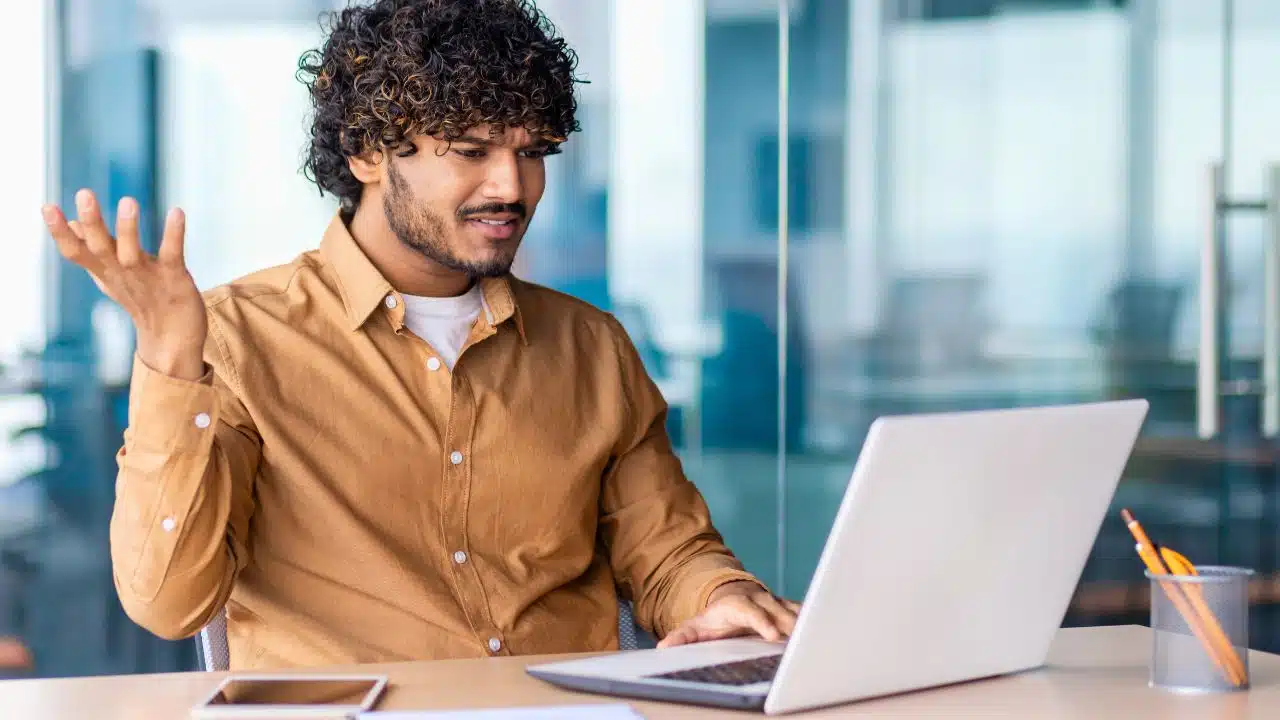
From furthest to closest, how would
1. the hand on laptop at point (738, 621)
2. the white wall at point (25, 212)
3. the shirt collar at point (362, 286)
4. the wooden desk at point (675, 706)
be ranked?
the white wall at point (25, 212) < the shirt collar at point (362, 286) < the hand on laptop at point (738, 621) < the wooden desk at point (675, 706)

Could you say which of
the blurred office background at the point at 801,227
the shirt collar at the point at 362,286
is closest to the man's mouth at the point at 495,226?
the shirt collar at the point at 362,286

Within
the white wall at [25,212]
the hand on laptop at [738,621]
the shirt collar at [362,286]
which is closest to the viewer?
the hand on laptop at [738,621]

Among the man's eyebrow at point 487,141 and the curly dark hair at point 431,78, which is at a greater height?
the curly dark hair at point 431,78

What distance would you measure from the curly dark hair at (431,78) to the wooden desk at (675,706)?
825 millimetres

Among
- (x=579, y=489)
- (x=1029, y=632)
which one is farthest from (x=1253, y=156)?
(x=1029, y=632)

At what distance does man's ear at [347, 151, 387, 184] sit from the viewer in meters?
2.18

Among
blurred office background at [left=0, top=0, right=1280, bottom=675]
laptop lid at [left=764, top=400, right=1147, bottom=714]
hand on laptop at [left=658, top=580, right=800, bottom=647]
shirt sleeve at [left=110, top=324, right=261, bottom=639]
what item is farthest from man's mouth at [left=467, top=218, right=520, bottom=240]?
blurred office background at [left=0, top=0, right=1280, bottom=675]

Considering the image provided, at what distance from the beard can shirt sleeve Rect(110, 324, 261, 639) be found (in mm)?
431

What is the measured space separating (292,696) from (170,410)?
371 millimetres

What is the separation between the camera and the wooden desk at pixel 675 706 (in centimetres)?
135

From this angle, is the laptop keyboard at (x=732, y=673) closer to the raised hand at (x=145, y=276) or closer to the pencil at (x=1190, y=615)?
the pencil at (x=1190, y=615)

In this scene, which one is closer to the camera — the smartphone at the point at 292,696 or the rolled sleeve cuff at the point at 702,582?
the smartphone at the point at 292,696

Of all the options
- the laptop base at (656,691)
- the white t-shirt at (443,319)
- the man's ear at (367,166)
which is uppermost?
the man's ear at (367,166)

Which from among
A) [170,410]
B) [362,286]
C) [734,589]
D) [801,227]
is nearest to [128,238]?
[170,410]
